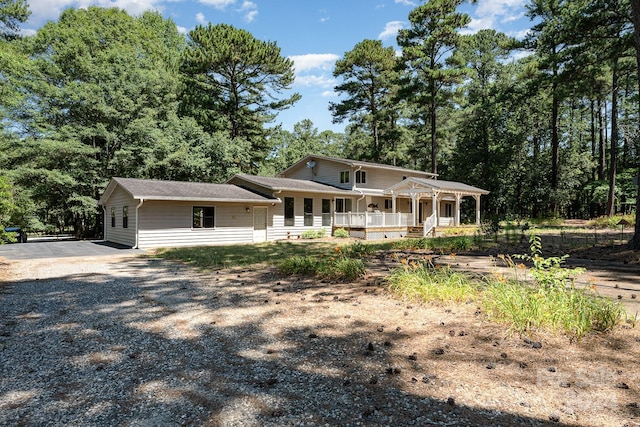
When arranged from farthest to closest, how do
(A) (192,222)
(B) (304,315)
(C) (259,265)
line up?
1. (A) (192,222)
2. (C) (259,265)
3. (B) (304,315)

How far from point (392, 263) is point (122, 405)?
23.4ft

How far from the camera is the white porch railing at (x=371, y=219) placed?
20500 mm

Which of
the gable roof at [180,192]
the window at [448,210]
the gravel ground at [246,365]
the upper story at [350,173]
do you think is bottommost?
the gravel ground at [246,365]

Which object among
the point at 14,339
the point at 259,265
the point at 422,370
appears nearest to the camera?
the point at 422,370

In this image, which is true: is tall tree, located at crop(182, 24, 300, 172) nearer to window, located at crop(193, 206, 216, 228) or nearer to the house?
the house

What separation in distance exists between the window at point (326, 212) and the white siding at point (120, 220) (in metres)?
10.8

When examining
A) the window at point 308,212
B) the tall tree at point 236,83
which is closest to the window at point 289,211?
the window at point 308,212

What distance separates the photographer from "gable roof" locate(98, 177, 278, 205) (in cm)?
1536

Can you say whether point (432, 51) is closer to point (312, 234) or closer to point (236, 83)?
point (236, 83)

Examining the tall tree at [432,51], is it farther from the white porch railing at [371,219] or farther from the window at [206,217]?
the window at [206,217]

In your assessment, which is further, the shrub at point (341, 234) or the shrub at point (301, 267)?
the shrub at point (341, 234)

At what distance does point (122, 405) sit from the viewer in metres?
2.55

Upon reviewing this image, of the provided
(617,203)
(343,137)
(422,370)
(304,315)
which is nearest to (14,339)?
(304,315)

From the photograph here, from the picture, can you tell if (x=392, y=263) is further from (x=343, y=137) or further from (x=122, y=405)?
(x=343, y=137)
